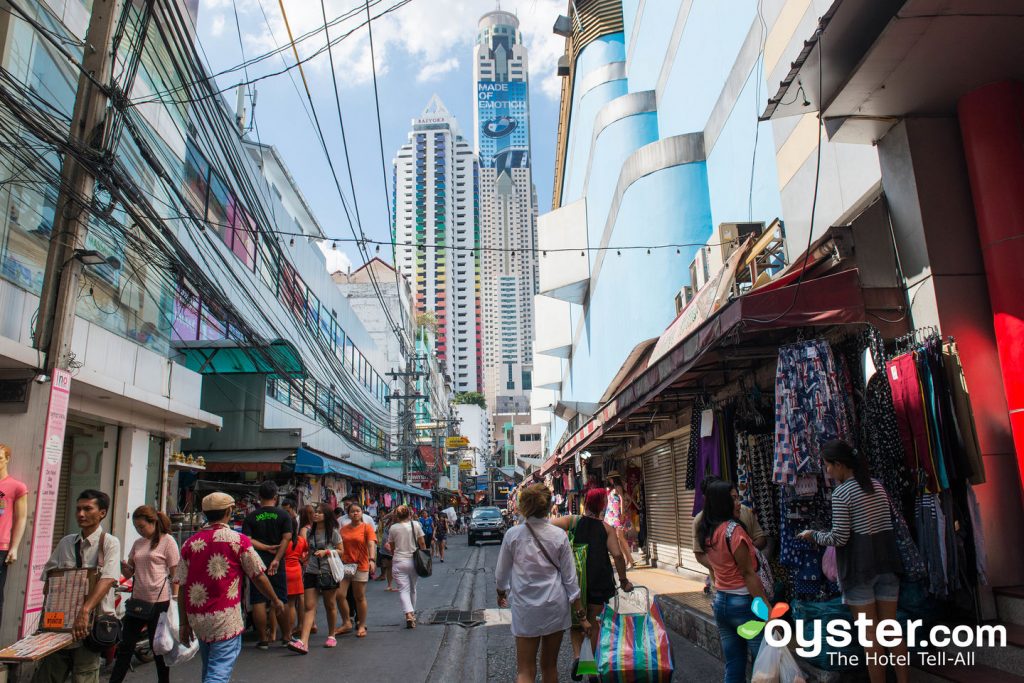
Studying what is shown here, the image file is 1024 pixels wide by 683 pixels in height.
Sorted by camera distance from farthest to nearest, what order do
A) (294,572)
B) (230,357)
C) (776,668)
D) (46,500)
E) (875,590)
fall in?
(230,357) → (294,572) → (46,500) → (875,590) → (776,668)

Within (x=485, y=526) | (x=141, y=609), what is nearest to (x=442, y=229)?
(x=485, y=526)

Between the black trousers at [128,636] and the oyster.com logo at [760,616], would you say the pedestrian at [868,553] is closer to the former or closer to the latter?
the oyster.com logo at [760,616]

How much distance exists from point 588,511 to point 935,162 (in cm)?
417

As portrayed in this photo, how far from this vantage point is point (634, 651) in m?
4.46

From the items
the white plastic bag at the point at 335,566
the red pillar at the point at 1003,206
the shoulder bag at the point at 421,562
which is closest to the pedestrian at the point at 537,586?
the red pillar at the point at 1003,206

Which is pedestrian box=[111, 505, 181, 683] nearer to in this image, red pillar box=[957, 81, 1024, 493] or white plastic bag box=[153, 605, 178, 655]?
white plastic bag box=[153, 605, 178, 655]

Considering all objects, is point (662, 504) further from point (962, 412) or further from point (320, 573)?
point (962, 412)

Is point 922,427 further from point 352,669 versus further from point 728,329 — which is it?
point 352,669

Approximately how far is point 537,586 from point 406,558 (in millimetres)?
4782

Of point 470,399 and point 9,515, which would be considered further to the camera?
point 470,399

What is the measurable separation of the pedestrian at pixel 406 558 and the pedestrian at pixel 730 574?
17.2 feet

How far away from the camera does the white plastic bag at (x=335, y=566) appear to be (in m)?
7.85

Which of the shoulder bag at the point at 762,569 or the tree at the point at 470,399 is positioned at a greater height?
the tree at the point at 470,399

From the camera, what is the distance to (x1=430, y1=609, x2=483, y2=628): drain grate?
347 inches
